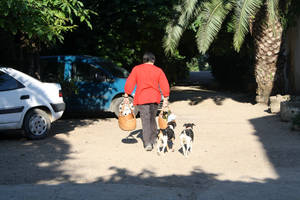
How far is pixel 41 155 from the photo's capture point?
8.42m

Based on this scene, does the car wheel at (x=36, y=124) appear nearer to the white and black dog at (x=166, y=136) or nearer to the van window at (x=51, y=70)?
the white and black dog at (x=166, y=136)

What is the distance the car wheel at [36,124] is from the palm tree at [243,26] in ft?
19.1

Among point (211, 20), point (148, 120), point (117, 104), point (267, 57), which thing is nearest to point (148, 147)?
point (148, 120)

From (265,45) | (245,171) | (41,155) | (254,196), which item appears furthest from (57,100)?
(265,45)

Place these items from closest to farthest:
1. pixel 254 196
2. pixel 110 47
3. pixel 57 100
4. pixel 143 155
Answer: pixel 254 196
pixel 143 155
pixel 57 100
pixel 110 47

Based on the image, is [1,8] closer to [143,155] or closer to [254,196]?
[143,155]

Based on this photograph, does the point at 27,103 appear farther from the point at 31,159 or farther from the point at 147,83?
the point at 147,83

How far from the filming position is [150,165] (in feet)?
24.3

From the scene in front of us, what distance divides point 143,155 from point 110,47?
7333mm

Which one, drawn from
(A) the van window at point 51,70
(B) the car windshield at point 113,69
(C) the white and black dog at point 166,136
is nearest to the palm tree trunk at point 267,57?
(B) the car windshield at point 113,69

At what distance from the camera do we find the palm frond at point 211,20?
550 inches

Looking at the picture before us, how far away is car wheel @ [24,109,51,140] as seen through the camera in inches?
382

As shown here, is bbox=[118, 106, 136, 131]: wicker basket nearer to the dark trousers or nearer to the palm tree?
the dark trousers

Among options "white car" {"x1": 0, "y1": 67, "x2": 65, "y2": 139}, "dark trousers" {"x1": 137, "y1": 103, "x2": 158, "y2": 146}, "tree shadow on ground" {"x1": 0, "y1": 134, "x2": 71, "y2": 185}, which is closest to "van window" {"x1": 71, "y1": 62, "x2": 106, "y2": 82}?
"white car" {"x1": 0, "y1": 67, "x2": 65, "y2": 139}
